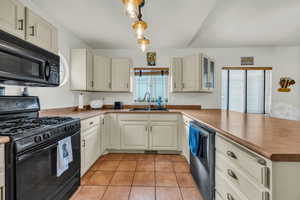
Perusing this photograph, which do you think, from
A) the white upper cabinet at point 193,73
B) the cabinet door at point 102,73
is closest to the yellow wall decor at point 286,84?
the white upper cabinet at point 193,73

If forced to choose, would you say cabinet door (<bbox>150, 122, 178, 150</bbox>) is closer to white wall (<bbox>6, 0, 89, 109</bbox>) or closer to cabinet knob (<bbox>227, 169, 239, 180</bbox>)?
white wall (<bbox>6, 0, 89, 109</bbox>)

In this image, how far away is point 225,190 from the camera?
1126 mm

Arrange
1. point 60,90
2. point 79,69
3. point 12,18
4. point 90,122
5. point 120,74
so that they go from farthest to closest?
point 120,74 < point 79,69 < point 60,90 < point 90,122 < point 12,18

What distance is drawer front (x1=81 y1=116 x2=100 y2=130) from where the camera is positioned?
6.62ft

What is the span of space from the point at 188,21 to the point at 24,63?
2.04m

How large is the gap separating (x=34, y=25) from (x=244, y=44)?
3.65 meters

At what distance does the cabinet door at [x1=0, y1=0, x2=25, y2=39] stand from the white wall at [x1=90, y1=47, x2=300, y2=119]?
7.46 feet

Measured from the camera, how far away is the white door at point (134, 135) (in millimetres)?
2906

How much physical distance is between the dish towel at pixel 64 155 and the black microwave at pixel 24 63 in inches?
25.1

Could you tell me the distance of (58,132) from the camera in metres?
1.37

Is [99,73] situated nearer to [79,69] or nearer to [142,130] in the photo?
[79,69]

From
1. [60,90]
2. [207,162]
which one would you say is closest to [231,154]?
[207,162]

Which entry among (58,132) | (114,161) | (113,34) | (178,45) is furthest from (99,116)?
(178,45)

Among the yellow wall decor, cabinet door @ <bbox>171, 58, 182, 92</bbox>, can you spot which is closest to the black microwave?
cabinet door @ <bbox>171, 58, 182, 92</bbox>
